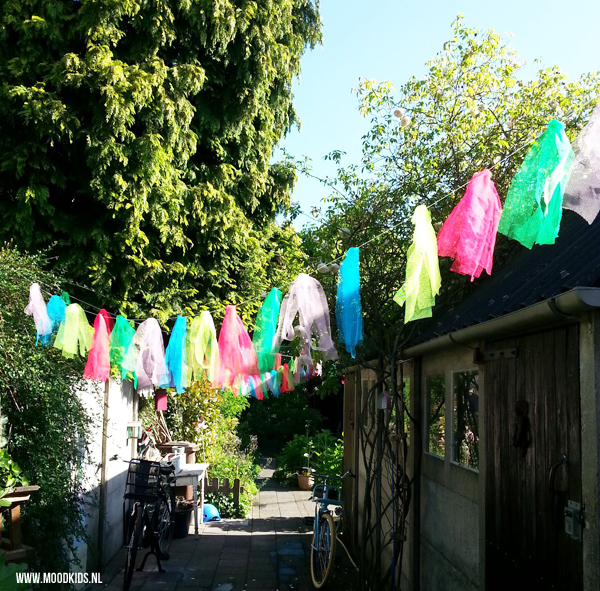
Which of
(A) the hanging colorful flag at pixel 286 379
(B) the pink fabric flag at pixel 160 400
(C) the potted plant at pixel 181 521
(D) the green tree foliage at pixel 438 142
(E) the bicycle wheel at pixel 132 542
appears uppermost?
(D) the green tree foliage at pixel 438 142

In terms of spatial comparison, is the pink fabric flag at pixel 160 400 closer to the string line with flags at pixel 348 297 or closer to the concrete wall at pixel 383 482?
the string line with flags at pixel 348 297

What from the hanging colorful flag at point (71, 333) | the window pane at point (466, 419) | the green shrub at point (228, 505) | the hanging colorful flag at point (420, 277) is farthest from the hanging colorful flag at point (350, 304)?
the green shrub at point (228, 505)

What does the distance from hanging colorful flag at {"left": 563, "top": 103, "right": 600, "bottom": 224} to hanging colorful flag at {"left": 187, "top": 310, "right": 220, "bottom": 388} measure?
473 cm

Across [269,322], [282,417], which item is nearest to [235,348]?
[269,322]

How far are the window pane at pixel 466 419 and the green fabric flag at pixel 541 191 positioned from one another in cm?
183

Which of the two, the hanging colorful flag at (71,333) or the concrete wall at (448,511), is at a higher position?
the hanging colorful flag at (71,333)

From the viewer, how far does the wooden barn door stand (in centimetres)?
315

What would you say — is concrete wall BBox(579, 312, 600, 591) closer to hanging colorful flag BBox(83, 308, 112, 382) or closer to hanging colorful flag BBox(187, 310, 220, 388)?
hanging colorful flag BBox(187, 310, 220, 388)

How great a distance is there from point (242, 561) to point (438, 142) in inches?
244

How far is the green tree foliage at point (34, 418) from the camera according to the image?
5336mm

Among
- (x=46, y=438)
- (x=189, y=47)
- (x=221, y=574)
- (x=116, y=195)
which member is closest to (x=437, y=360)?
(x=46, y=438)

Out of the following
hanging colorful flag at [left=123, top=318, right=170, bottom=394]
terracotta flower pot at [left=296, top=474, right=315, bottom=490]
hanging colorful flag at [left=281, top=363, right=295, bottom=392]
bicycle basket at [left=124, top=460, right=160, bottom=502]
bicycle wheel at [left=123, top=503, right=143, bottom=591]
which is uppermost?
hanging colorful flag at [left=123, top=318, right=170, bottom=394]

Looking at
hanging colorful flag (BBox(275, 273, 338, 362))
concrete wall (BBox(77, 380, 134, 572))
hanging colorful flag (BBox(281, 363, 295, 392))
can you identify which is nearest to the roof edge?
hanging colorful flag (BBox(275, 273, 338, 362))

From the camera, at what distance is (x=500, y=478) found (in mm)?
4145
